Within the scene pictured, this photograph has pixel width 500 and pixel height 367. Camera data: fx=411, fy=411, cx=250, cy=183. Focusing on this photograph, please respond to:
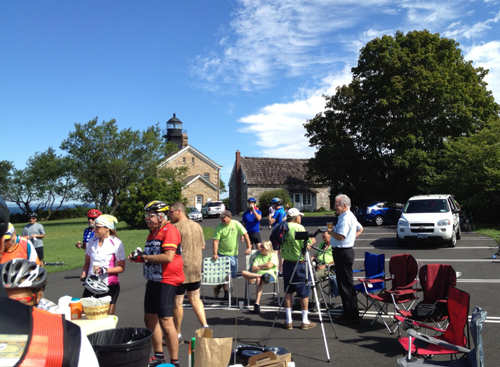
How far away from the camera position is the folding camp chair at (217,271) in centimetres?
804

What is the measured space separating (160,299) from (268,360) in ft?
5.02

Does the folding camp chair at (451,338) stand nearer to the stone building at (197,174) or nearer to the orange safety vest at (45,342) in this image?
the orange safety vest at (45,342)

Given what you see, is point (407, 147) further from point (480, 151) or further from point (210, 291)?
point (210, 291)

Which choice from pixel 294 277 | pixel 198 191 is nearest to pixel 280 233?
pixel 294 277

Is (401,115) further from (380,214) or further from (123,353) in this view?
(123,353)

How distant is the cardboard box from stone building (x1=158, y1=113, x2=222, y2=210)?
49.1 m

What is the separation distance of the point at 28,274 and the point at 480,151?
2323 cm

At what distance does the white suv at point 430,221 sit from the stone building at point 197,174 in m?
38.5

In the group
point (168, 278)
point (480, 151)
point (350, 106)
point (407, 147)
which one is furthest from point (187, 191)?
point (168, 278)

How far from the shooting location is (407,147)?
2780 cm

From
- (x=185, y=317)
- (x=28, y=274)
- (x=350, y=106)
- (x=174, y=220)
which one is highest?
(x=350, y=106)

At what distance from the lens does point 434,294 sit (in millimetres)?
5836

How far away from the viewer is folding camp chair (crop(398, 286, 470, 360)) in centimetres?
428

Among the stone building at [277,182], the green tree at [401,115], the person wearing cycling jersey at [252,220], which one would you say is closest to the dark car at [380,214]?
the green tree at [401,115]
